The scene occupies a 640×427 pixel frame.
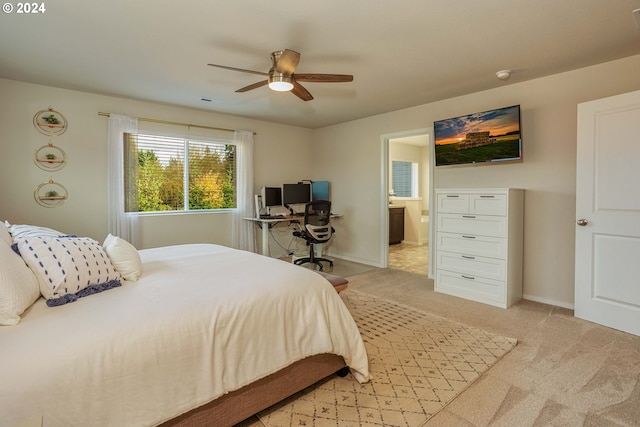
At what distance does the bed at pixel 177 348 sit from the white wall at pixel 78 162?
262 cm

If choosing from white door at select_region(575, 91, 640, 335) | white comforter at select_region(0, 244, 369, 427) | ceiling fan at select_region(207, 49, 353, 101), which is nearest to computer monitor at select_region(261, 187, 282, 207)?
ceiling fan at select_region(207, 49, 353, 101)

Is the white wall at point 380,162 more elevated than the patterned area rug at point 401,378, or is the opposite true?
the white wall at point 380,162

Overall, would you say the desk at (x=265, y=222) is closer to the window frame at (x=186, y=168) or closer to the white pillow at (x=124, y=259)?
the window frame at (x=186, y=168)

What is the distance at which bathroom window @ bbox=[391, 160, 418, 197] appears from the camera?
7652mm

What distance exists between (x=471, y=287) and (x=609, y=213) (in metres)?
1.40

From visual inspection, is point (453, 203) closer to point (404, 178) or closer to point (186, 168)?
point (186, 168)

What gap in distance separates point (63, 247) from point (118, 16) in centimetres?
163

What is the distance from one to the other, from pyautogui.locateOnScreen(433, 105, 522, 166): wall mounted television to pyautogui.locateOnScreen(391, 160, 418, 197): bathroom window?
351 centimetres

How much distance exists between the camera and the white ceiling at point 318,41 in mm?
2088

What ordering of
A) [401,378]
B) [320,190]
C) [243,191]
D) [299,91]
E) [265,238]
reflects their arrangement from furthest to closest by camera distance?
[320,190], [243,191], [265,238], [299,91], [401,378]

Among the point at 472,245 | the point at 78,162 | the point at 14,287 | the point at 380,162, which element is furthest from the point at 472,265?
the point at 78,162

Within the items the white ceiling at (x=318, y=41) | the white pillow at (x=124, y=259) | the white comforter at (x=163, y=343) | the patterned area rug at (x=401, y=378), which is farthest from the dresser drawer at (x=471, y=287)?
the white pillow at (x=124, y=259)

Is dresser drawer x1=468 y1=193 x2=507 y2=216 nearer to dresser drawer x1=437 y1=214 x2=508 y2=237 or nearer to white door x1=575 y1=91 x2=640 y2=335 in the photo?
dresser drawer x1=437 y1=214 x2=508 y2=237

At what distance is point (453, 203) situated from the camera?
3635mm
